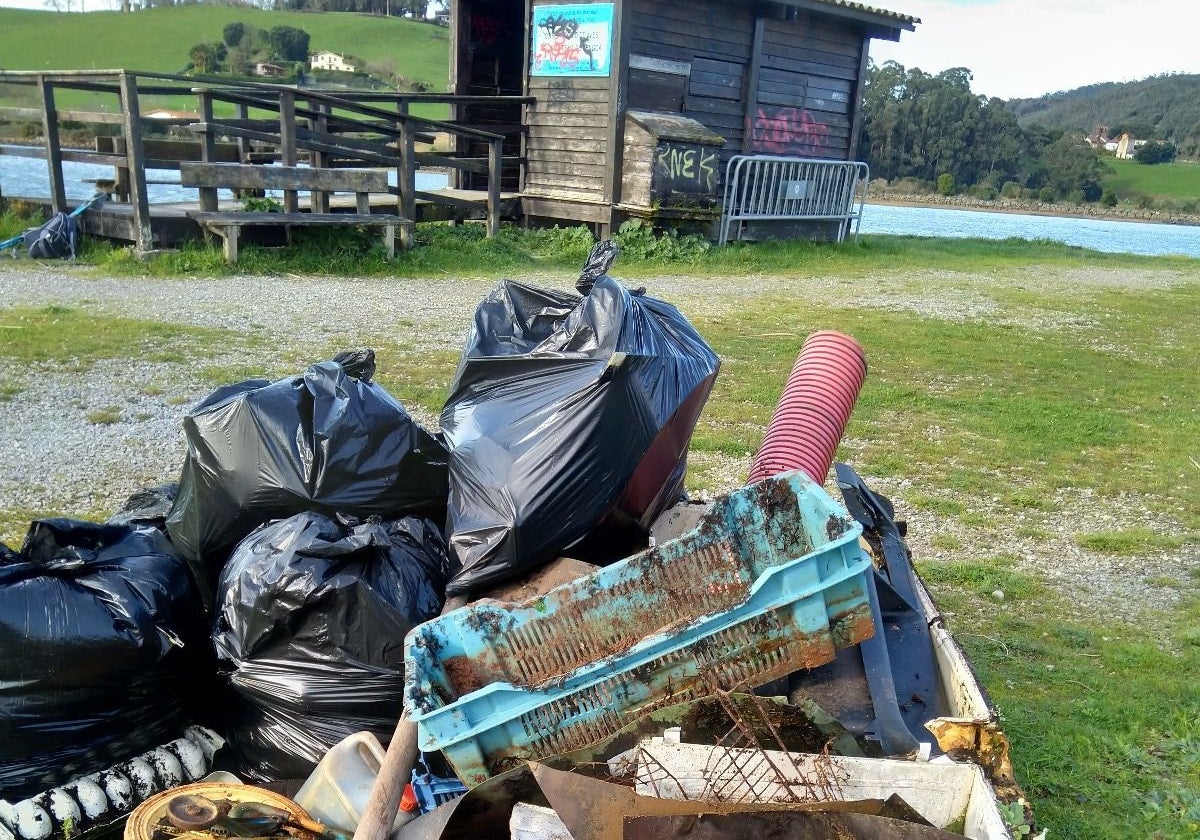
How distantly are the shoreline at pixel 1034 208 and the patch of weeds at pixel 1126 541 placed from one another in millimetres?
40677

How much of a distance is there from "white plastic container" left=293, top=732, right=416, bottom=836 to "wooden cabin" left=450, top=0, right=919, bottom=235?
1059cm

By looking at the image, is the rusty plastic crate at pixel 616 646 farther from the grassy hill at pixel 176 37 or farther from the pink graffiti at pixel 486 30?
the grassy hill at pixel 176 37

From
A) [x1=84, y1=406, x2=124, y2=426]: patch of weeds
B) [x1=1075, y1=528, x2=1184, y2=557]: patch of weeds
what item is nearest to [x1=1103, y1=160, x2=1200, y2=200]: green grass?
[x1=1075, y1=528, x2=1184, y2=557]: patch of weeds

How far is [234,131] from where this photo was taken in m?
10.2

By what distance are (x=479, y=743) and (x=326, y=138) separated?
1020 cm

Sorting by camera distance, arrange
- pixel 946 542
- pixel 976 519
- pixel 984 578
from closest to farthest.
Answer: pixel 984 578 < pixel 946 542 < pixel 976 519

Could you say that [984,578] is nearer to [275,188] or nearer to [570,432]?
[570,432]

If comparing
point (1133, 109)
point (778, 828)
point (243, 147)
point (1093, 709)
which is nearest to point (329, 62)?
point (243, 147)

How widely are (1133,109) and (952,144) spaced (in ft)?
185

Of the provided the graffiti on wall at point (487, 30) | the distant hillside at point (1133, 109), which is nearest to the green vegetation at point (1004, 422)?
the graffiti on wall at point (487, 30)

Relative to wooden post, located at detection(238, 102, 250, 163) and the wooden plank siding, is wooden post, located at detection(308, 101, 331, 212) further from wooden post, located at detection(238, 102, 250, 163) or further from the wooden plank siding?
the wooden plank siding

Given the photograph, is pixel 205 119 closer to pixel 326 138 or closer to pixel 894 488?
pixel 326 138

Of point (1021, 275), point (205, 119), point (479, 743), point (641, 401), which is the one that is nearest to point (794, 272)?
point (1021, 275)

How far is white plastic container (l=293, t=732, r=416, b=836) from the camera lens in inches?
72.7
